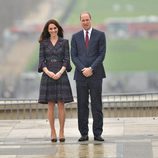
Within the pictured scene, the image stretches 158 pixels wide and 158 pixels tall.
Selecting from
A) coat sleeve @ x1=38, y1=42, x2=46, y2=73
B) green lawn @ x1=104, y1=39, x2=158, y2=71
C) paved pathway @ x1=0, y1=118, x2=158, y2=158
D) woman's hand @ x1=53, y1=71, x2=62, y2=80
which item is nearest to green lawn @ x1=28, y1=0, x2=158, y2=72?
green lawn @ x1=104, y1=39, x2=158, y2=71

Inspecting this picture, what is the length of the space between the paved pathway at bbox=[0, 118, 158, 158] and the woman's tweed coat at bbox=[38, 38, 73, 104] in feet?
1.82

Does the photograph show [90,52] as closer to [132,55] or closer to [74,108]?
[74,108]

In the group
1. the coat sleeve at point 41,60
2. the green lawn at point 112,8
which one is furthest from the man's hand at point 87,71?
the green lawn at point 112,8

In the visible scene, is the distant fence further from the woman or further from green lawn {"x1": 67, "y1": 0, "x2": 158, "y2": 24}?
green lawn {"x1": 67, "y1": 0, "x2": 158, "y2": 24}

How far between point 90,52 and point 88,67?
0.19 m

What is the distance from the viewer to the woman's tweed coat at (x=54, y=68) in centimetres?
830

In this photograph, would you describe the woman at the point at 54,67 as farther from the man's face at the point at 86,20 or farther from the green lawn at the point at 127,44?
the green lawn at the point at 127,44

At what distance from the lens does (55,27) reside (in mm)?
8242

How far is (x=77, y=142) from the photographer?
327 inches

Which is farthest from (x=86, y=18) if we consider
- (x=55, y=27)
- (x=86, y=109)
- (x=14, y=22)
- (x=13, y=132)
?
(x=14, y=22)

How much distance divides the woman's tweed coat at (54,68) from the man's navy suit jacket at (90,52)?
0.11 metres

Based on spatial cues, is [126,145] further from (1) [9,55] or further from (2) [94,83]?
(1) [9,55]

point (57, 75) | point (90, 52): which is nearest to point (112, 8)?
point (90, 52)

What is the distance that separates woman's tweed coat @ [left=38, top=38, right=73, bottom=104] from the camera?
830 centimetres
